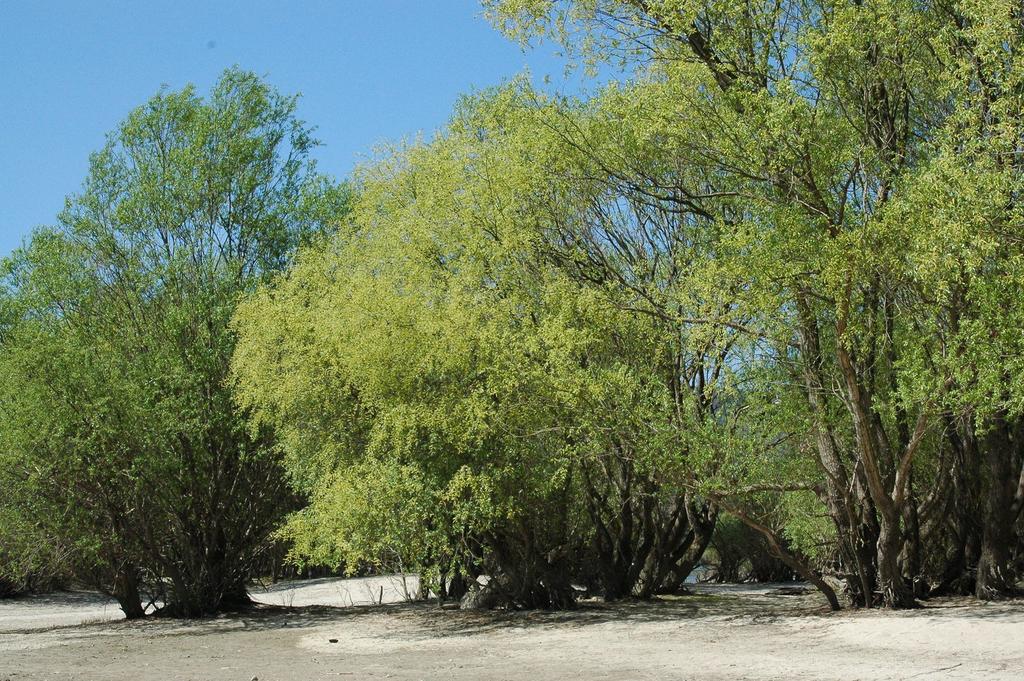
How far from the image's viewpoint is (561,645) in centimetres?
1482

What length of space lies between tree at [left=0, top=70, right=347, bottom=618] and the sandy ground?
178cm

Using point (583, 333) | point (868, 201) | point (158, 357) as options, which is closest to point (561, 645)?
point (583, 333)

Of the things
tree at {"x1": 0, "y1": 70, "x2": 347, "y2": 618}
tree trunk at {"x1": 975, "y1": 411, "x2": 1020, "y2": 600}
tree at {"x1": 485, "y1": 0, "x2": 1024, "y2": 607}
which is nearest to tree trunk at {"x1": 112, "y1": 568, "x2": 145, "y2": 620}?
tree at {"x1": 0, "y1": 70, "x2": 347, "y2": 618}

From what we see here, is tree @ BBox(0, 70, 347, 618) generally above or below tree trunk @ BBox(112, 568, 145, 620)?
above

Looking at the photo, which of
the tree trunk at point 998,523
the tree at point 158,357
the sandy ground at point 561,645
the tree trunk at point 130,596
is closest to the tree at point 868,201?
the tree trunk at point 998,523

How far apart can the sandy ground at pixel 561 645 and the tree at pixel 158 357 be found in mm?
1777

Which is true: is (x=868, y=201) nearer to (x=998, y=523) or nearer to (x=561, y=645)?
(x=998, y=523)

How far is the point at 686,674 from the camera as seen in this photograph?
443 inches

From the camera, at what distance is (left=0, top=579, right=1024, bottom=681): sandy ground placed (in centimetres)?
1168

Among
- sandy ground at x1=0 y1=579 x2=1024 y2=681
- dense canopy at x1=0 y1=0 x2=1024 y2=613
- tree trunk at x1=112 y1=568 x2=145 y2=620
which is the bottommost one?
sandy ground at x1=0 y1=579 x2=1024 y2=681

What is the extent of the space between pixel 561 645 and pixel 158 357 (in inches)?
447

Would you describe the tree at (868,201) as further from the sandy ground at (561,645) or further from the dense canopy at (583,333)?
the sandy ground at (561,645)

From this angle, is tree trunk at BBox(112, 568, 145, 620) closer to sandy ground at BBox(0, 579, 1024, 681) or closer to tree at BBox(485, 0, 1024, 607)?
sandy ground at BBox(0, 579, 1024, 681)

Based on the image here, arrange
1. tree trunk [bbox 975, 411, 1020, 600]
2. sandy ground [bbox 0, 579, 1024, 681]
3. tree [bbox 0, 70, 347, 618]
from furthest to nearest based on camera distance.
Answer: tree [bbox 0, 70, 347, 618]
tree trunk [bbox 975, 411, 1020, 600]
sandy ground [bbox 0, 579, 1024, 681]
